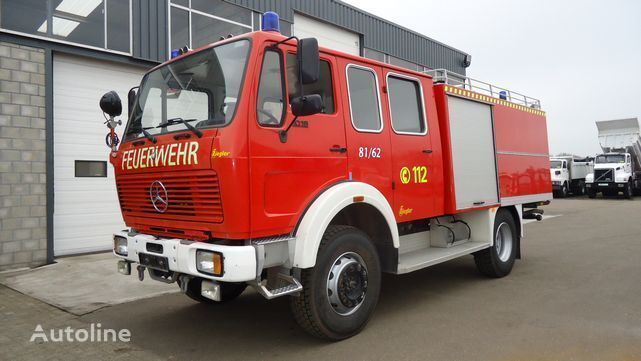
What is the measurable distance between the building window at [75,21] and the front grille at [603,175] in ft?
79.1

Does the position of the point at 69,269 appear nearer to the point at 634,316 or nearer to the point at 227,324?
the point at 227,324

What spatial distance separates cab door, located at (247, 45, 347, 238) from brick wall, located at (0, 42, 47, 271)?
6018 millimetres

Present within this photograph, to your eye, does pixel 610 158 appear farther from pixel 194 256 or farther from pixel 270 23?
pixel 194 256

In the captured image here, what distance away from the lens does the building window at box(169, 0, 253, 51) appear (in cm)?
1000

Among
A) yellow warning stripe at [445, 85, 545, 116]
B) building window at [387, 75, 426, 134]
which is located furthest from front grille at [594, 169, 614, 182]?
building window at [387, 75, 426, 134]

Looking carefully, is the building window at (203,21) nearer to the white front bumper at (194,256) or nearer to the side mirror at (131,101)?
the side mirror at (131,101)

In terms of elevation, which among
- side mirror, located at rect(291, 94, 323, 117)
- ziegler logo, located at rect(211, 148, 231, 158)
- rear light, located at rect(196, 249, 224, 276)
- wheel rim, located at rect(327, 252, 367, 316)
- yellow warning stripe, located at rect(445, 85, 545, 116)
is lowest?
wheel rim, located at rect(327, 252, 367, 316)

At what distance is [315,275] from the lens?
12.7 ft

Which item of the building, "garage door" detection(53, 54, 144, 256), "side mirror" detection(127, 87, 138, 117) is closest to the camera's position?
"side mirror" detection(127, 87, 138, 117)

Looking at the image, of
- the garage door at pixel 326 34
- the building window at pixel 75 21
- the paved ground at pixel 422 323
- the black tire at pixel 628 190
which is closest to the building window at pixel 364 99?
the paved ground at pixel 422 323

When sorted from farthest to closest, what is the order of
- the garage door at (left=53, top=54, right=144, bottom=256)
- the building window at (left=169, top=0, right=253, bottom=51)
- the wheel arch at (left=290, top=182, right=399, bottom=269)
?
the building window at (left=169, top=0, right=253, bottom=51) < the garage door at (left=53, top=54, right=144, bottom=256) < the wheel arch at (left=290, top=182, right=399, bottom=269)

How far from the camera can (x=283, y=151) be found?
12.5ft

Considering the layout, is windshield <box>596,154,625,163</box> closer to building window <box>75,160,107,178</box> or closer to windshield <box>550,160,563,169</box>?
windshield <box>550,160,563,169</box>

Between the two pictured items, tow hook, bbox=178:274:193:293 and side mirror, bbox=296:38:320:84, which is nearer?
side mirror, bbox=296:38:320:84
